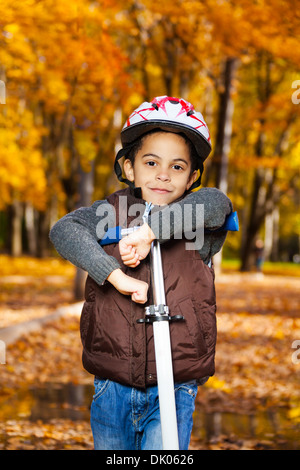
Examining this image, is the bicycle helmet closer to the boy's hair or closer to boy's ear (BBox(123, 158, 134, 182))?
the boy's hair

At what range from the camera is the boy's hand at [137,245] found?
245cm

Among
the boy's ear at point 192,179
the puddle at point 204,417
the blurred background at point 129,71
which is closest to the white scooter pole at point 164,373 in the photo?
the boy's ear at point 192,179

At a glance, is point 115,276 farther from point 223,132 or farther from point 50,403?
point 223,132

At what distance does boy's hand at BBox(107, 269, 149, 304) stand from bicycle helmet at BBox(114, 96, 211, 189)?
2.27 feet

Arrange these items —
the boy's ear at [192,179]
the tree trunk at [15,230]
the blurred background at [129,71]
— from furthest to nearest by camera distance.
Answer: the tree trunk at [15,230] → the blurred background at [129,71] → the boy's ear at [192,179]

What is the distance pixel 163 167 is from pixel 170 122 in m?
0.21

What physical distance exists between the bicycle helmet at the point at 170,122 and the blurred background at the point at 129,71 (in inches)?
220

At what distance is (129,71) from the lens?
1789 centimetres

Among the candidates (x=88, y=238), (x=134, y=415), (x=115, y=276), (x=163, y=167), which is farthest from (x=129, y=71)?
(x=134, y=415)

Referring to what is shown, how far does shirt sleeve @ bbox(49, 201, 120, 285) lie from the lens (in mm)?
2477

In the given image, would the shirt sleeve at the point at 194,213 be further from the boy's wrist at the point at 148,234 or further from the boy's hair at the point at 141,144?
the boy's hair at the point at 141,144

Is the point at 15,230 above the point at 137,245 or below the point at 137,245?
above
